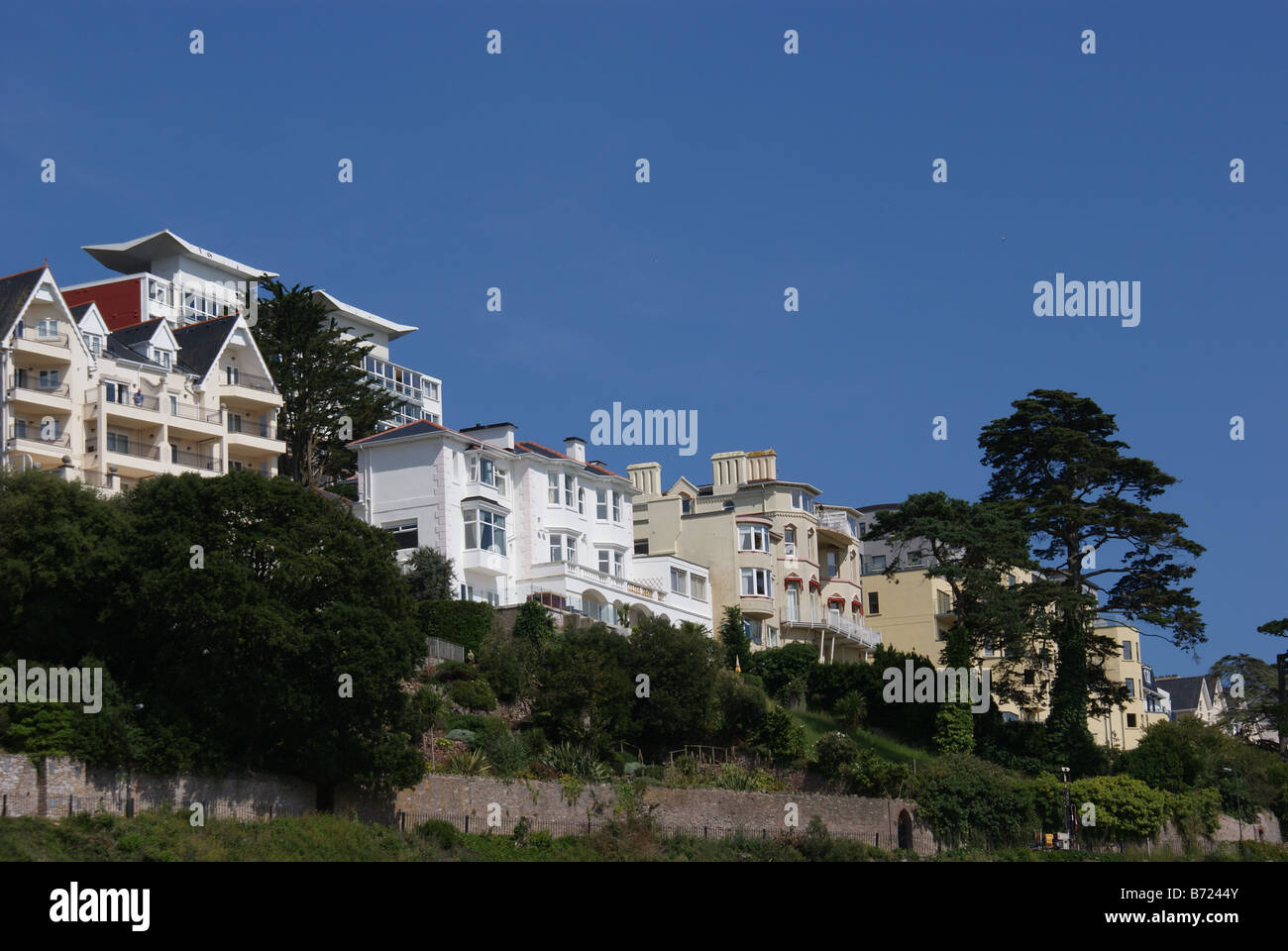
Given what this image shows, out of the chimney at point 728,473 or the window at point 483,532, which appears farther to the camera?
the chimney at point 728,473

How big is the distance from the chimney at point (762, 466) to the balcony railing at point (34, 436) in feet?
128

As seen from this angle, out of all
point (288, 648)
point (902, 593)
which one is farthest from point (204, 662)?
point (902, 593)

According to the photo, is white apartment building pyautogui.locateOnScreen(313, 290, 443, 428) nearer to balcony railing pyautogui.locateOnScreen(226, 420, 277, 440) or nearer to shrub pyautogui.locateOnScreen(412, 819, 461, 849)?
balcony railing pyautogui.locateOnScreen(226, 420, 277, 440)

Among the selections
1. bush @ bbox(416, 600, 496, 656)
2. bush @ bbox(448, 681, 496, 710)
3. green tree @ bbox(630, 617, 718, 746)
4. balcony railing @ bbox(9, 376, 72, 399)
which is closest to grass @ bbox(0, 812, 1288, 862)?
green tree @ bbox(630, 617, 718, 746)

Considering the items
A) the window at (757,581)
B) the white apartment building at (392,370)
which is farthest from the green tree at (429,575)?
the white apartment building at (392,370)

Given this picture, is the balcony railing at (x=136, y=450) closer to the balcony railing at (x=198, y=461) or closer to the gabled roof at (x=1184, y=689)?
the balcony railing at (x=198, y=461)

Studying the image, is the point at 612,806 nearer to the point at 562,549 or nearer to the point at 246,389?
the point at 562,549

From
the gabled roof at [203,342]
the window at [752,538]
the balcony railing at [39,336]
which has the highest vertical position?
the gabled roof at [203,342]

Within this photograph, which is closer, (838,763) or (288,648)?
(288,648)

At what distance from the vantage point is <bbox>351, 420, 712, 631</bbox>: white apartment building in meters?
72.3

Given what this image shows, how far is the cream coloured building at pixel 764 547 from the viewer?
A: 86.2 m

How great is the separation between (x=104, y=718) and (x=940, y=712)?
128 ft
